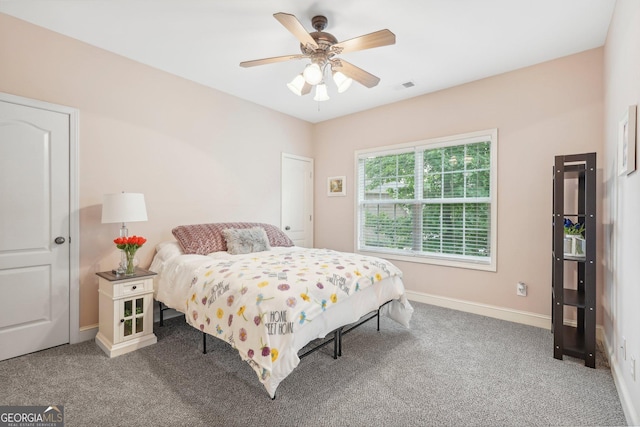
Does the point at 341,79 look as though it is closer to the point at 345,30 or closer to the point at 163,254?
the point at 345,30

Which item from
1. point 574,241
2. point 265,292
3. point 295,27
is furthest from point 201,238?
point 574,241

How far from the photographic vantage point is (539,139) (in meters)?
3.13

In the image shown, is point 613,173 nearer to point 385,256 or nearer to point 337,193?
point 385,256

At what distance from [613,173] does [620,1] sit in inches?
47.4

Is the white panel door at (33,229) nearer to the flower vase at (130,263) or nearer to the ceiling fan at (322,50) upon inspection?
the flower vase at (130,263)

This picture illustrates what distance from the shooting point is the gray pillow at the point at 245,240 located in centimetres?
330

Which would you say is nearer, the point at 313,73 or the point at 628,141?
the point at 628,141

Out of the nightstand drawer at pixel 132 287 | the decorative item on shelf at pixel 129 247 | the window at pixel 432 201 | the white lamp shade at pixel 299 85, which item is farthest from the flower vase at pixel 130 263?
the window at pixel 432 201

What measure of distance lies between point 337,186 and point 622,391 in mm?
3746

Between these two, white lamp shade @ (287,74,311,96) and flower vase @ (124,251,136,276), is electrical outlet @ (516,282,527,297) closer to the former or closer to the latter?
white lamp shade @ (287,74,311,96)

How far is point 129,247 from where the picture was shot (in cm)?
267

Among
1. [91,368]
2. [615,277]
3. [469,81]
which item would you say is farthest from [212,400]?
[469,81]

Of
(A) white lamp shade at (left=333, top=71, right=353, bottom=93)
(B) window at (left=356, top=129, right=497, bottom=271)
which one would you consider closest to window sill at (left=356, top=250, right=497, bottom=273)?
(B) window at (left=356, top=129, right=497, bottom=271)

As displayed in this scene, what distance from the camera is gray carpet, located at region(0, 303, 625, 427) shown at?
177 centimetres
